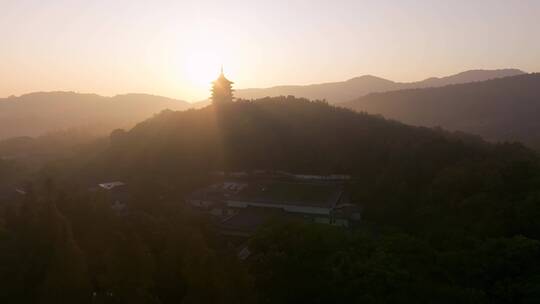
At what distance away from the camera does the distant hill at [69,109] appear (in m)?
83.0

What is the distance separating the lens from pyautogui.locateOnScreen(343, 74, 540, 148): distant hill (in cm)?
6244

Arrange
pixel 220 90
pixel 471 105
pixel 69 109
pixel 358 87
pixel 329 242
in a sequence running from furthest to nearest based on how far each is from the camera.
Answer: pixel 358 87 → pixel 69 109 → pixel 471 105 → pixel 220 90 → pixel 329 242

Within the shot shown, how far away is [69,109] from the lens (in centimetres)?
9944

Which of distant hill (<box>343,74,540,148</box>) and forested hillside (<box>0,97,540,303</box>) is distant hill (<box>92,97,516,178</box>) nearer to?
forested hillside (<box>0,97,540,303</box>)

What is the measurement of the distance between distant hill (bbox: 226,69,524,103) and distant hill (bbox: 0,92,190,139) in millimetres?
21744

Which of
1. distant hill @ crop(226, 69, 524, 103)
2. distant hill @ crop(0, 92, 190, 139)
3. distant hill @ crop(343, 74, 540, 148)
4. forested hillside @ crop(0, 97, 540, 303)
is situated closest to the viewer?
forested hillside @ crop(0, 97, 540, 303)

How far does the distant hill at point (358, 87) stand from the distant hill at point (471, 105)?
99.7 feet

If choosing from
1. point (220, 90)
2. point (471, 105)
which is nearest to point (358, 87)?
point (471, 105)

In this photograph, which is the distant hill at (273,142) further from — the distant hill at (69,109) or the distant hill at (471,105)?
A: the distant hill at (69,109)

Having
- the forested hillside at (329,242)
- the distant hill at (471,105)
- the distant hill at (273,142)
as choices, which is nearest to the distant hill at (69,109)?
the distant hill at (471,105)

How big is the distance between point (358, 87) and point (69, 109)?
68819 mm

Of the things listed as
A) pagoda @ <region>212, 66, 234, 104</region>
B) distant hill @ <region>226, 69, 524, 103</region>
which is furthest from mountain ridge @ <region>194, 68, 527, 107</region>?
Result: pagoda @ <region>212, 66, 234, 104</region>

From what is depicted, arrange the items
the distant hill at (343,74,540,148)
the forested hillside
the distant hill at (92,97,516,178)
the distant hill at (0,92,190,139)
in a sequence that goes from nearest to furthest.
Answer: the forested hillside, the distant hill at (92,97,516,178), the distant hill at (343,74,540,148), the distant hill at (0,92,190,139)

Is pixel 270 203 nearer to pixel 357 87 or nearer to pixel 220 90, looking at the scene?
pixel 220 90
